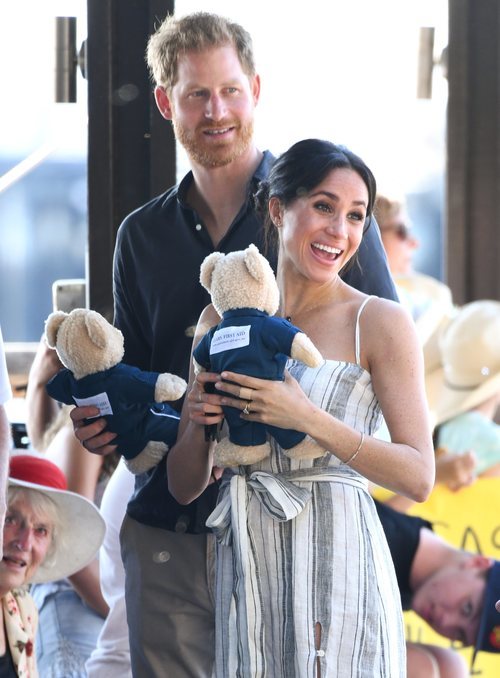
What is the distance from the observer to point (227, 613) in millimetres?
1876

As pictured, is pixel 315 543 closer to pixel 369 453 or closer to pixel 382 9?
pixel 369 453

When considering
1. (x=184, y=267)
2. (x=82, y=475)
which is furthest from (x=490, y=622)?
(x=184, y=267)

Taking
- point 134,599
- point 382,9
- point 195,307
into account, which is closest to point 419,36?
point 382,9

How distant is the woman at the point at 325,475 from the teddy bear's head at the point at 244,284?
0.34 ft

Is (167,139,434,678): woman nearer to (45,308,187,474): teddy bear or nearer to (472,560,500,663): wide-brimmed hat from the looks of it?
(45,308,187,474): teddy bear

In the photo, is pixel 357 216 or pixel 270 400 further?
pixel 357 216

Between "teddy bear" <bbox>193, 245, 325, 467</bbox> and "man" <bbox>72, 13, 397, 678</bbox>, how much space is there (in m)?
0.31

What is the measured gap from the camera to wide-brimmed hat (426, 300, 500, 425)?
3475 millimetres

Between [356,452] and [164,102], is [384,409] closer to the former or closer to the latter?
[356,452]

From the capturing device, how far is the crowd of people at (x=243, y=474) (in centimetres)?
181

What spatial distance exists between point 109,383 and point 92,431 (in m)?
0.11

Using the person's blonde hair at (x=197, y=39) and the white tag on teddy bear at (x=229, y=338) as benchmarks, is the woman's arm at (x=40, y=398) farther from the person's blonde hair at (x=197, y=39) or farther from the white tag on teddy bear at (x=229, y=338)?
the white tag on teddy bear at (x=229, y=338)

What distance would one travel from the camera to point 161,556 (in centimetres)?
232

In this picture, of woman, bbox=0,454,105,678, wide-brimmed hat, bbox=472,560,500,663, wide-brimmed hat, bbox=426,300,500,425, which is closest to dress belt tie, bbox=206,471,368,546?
woman, bbox=0,454,105,678
